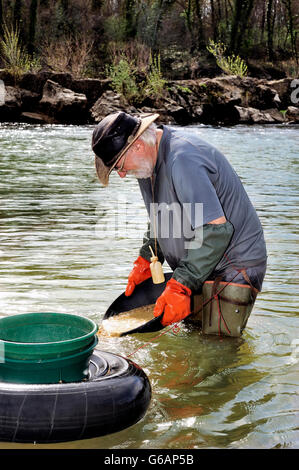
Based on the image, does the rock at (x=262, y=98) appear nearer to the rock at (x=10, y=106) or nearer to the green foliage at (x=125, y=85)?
the green foliage at (x=125, y=85)

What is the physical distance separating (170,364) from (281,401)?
30.8 inches

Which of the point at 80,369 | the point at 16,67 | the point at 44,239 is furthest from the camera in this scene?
the point at 16,67

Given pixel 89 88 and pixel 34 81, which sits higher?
pixel 34 81

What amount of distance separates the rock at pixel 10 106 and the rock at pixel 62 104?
871 millimetres

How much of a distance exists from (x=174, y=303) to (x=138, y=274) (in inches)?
35.4

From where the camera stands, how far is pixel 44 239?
7.11 m

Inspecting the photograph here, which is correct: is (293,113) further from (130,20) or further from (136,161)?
(136,161)

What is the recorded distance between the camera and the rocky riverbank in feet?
81.8

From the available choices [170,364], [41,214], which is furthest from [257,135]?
[170,364]

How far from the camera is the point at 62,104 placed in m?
24.7

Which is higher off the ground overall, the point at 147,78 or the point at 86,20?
the point at 86,20

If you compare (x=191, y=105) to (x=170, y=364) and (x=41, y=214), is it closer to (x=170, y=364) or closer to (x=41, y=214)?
(x=41, y=214)

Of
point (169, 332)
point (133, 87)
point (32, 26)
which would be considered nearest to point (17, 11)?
Result: point (32, 26)

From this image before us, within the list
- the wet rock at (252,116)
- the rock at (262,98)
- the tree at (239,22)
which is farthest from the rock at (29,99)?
the tree at (239,22)
